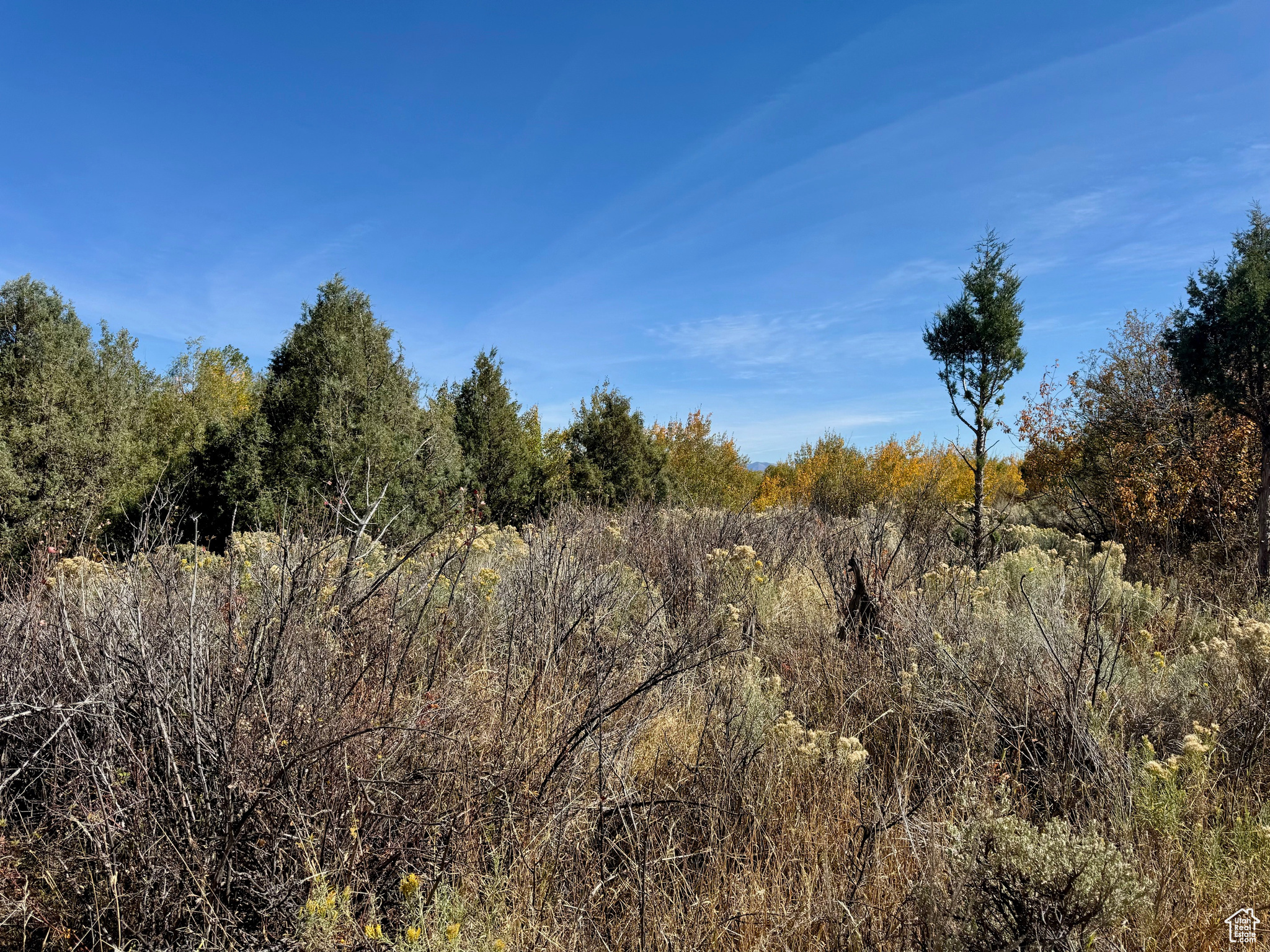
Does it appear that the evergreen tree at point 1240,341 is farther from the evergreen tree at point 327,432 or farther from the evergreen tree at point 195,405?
the evergreen tree at point 195,405

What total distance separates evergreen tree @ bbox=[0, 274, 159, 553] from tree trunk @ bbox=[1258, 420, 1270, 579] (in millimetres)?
16606

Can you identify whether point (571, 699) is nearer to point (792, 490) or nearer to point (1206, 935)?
point (1206, 935)

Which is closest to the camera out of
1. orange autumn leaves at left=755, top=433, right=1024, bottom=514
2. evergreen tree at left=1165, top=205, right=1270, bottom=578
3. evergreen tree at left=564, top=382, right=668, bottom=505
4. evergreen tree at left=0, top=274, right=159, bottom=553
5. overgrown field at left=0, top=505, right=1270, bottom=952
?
overgrown field at left=0, top=505, right=1270, bottom=952

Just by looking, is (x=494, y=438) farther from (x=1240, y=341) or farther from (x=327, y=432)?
(x=1240, y=341)

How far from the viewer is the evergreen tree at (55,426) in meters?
11.4

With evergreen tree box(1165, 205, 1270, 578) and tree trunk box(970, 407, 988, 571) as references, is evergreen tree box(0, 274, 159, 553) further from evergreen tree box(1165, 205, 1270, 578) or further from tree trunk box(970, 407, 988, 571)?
evergreen tree box(1165, 205, 1270, 578)

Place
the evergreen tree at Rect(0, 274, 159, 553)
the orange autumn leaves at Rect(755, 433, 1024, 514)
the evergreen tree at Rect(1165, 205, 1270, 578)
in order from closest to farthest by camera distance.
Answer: the evergreen tree at Rect(1165, 205, 1270, 578), the evergreen tree at Rect(0, 274, 159, 553), the orange autumn leaves at Rect(755, 433, 1024, 514)

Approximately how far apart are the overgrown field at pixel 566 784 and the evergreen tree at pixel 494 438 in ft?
32.1

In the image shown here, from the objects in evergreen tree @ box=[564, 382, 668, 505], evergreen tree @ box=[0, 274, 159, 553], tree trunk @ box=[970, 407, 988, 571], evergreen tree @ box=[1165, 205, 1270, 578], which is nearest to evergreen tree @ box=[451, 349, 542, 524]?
evergreen tree @ box=[564, 382, 668, 505]

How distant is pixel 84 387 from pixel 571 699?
1505cm

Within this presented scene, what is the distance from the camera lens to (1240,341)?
6555 millimetres

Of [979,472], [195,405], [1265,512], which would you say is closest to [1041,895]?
[1265,512]

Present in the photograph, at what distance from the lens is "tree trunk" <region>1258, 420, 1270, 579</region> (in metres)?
6.52

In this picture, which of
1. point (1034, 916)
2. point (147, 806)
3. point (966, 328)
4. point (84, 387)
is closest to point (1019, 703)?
point (1034, 916)
